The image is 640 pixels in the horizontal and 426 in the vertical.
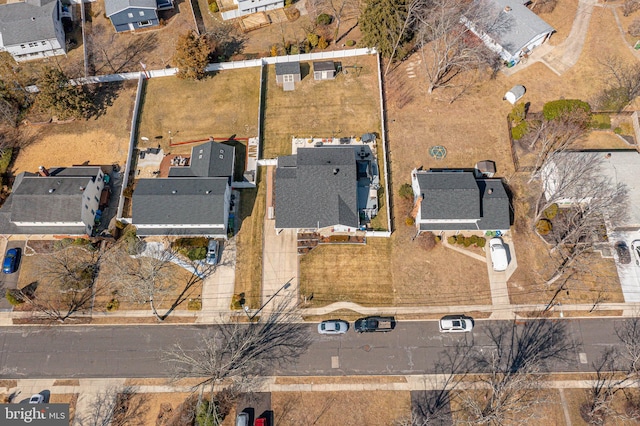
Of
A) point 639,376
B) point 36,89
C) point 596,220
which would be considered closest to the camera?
point 639,376

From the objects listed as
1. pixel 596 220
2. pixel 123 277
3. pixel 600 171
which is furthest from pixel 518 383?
pixel 123 277

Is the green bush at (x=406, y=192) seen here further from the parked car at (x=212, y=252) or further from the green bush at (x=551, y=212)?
the parked car at (x=212, y=252)

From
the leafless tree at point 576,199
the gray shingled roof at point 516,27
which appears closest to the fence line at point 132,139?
the leafless tree at point 576,199

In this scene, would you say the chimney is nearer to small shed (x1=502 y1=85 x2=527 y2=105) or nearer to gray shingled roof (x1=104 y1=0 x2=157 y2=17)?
gray shingled roof (x1=104 y1=0 x2=157 y2=17)

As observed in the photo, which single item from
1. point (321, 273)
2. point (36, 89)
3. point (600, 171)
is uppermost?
point (36, 89)

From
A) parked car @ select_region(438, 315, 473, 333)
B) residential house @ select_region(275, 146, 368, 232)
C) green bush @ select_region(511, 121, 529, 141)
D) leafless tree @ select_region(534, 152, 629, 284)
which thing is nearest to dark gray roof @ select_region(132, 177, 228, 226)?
residential house @ select_region(275, 146, 368, 232)

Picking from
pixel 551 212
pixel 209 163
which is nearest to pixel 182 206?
pixel 209 163

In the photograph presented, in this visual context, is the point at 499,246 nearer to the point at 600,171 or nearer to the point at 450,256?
the point at 450,256
